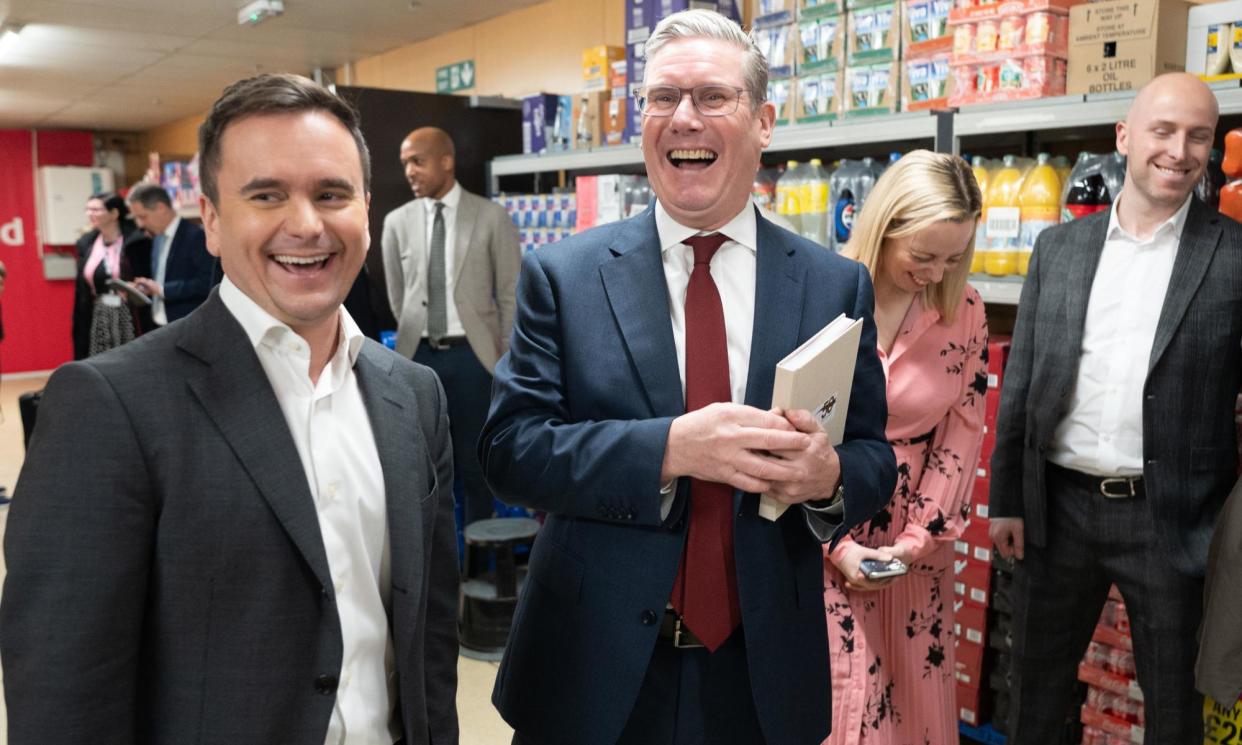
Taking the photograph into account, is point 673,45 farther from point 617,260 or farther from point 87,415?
point 87,415

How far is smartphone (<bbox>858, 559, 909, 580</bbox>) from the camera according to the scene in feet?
6.57

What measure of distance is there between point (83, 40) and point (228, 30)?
1.30 metres

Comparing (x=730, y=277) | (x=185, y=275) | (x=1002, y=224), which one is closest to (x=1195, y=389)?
(x=1002, y=224)

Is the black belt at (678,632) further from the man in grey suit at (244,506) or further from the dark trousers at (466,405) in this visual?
the dark trousers at (466,405)

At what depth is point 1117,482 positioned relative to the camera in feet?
8.14

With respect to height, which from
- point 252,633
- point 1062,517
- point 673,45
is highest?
point 673,45

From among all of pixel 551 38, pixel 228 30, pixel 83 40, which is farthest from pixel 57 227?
pixel 551 38

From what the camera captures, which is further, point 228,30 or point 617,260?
point 228,30

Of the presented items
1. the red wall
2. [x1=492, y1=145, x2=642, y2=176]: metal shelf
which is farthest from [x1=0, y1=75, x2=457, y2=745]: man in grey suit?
the red wall

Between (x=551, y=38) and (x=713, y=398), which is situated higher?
(x=551, y=38)

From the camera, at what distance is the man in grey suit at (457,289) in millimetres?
4672

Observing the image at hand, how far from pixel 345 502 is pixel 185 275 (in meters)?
5.40

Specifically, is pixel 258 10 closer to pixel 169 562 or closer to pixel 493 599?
pixel 493 599

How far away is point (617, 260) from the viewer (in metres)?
1.49
